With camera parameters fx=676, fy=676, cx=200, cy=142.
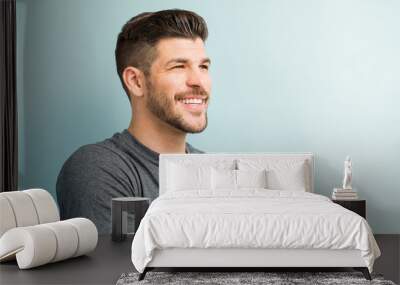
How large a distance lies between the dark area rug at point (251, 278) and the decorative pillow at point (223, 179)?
1.59 metres

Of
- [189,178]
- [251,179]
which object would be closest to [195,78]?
[189,178]

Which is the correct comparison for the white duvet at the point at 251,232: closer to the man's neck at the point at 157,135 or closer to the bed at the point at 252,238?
the bed at the point at 252,238

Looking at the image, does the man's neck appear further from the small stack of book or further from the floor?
the floor

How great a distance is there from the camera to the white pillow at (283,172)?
6.87 metres

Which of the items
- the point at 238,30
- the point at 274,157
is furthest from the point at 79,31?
the point at 274,157

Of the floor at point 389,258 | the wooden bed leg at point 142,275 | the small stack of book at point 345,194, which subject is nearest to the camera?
the wooden bed leg at point 142,275

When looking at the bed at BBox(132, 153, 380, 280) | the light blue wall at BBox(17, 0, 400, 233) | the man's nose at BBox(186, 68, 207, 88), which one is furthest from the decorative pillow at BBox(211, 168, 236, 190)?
the bed at BBox(132, 153, 380, 280)

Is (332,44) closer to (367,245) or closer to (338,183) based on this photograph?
(338,183)

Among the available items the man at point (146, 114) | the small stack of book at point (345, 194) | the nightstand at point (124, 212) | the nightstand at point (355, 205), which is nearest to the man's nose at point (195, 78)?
the man at point (146, 114)

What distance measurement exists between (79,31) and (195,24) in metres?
1.29

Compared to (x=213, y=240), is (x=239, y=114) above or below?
above

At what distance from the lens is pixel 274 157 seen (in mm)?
7215

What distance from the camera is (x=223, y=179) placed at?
6.76m

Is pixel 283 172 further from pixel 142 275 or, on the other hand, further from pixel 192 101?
pixel 142 275
